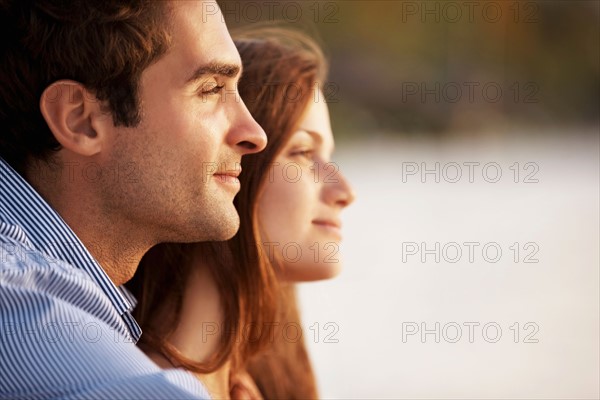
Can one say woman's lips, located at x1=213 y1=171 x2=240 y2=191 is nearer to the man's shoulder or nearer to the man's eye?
the man's eye

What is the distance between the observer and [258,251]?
226 centimetres

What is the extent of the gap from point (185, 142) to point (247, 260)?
0.48 meters

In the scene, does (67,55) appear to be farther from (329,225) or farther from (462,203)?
(462,203)

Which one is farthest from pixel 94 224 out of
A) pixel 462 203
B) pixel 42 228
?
pixel 462 203

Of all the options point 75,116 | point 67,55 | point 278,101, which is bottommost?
point 278,101

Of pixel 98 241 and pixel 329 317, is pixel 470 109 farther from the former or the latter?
pixel 98 241

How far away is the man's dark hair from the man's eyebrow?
3.1 inches

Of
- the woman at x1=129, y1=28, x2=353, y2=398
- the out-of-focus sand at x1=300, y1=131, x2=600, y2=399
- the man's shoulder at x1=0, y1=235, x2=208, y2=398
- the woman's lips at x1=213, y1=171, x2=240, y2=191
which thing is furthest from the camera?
the out-of-focus sand at x1=300, y1=131, x2=600, y2=399

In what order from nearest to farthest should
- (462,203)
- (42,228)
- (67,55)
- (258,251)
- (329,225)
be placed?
(42,228) → (67,55) → (258,251) → (329,225) → (462,203)

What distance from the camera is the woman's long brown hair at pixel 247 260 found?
2246mm

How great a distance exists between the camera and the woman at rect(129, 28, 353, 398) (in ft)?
7.34

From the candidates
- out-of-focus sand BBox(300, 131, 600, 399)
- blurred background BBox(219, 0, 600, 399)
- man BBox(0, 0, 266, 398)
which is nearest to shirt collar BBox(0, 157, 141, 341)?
man BBox(0, 0, 266, 398)

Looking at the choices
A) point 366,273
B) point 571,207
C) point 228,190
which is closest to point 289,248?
point 228,190

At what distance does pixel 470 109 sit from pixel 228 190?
57.2ft
